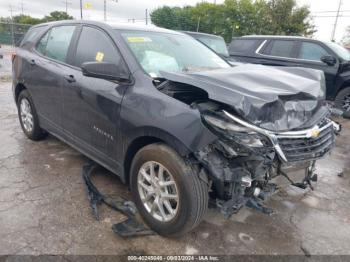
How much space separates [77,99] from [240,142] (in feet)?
6.40

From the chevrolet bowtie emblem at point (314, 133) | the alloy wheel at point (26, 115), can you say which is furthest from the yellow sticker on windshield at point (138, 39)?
the alloy wheel at point (26, 115)

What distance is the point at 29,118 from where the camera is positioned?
4.58 meters

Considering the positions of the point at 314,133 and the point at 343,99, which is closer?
the point at 314,133

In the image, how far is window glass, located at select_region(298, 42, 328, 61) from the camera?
746 centimetres

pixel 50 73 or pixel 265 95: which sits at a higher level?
pixel 265 95

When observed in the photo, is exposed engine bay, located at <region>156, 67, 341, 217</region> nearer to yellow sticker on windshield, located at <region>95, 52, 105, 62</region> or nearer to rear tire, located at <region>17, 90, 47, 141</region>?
yellow sticker on windshield, located at <region>95, 52, 105, 62</region>

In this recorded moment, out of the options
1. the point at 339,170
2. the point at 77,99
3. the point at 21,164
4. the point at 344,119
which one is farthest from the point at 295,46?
the point at 21,164

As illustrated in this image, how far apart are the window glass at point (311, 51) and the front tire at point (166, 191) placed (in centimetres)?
636

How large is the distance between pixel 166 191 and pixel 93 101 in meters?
1.22

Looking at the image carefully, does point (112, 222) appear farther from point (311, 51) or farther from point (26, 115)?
point (311, 51)

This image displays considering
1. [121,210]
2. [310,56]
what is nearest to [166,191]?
[121,210]

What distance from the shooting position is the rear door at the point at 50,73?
12.3ft

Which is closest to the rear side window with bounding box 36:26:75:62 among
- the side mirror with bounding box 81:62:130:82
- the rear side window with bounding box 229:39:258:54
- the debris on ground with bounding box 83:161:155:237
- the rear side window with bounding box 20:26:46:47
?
the rear side window with bounding box 20:26:46:47

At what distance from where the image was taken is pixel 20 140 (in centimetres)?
470
